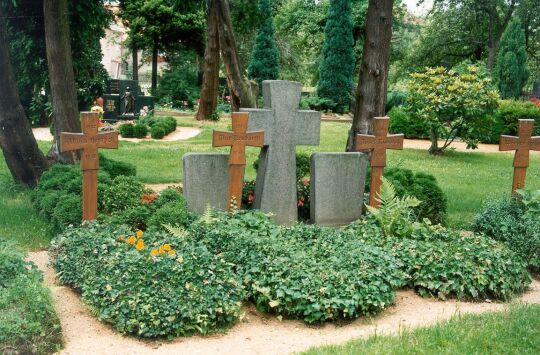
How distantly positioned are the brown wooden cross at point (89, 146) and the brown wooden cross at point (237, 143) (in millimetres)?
1291

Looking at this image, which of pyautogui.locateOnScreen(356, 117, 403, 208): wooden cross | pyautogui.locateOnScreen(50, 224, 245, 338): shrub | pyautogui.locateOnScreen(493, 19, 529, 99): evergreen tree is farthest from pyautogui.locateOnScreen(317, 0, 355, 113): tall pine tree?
pyautogui.locateOnScreen(50, 224, 245, 338): shrub

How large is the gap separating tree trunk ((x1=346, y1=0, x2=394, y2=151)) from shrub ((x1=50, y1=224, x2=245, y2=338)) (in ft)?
15.1

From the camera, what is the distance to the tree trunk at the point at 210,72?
77.2ft

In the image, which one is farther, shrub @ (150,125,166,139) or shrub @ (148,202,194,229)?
shrub @ (150,125,166,139)

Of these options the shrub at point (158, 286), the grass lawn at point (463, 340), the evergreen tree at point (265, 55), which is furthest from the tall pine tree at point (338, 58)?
the grass lawn at point (463, 340)

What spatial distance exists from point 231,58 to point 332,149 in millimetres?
3858

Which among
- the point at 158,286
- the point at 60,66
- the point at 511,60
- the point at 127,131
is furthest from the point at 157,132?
the point at 511,60

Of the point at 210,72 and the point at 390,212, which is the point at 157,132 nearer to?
the point at 210,72

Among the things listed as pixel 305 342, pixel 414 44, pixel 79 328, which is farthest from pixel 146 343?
pixel 414 44

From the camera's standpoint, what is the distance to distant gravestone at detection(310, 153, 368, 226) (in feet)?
→ 29.3

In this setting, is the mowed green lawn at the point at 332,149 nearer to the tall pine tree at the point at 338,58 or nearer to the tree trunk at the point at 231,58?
the tree trunk at the point at 231,58

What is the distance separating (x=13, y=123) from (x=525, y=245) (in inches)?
306

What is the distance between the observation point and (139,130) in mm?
20422

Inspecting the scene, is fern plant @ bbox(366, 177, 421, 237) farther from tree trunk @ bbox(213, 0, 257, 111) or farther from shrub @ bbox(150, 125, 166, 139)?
shrub @ bbox(150, 125, 166, 139)
